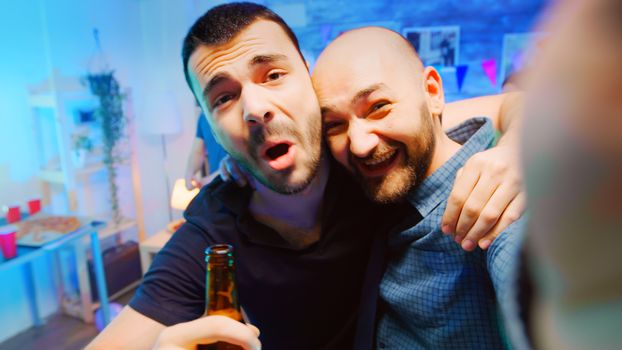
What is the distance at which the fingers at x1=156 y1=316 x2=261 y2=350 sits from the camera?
0.64 meters

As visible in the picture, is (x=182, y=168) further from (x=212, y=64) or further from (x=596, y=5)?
(x=596, y=5)

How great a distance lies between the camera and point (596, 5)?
131 mm

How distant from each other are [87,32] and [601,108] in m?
4.13

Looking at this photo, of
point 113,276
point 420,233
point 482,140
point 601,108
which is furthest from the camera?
point 113,276

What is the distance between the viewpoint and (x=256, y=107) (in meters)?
0.90

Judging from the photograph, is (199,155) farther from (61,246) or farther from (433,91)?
(433,91)

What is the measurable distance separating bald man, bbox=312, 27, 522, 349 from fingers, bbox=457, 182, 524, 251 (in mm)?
102

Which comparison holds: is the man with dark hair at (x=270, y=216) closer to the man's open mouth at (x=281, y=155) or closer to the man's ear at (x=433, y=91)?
the man's open mouth at (x=281, y=155)

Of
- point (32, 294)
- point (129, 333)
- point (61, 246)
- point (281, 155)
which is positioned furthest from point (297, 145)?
point (32, 294)

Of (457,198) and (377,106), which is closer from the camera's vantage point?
(457,198)

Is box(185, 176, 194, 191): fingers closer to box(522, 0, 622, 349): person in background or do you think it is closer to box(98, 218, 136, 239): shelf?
box(98, 218, 136, 239): shelf

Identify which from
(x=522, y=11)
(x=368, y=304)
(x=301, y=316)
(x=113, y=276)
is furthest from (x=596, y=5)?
(x=113, y=276)

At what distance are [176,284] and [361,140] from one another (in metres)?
0.54

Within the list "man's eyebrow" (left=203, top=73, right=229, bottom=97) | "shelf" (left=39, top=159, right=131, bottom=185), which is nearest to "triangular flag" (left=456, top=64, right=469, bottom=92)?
"man's eyebrow" (left=203, top=73, right=229, bottom=97)
